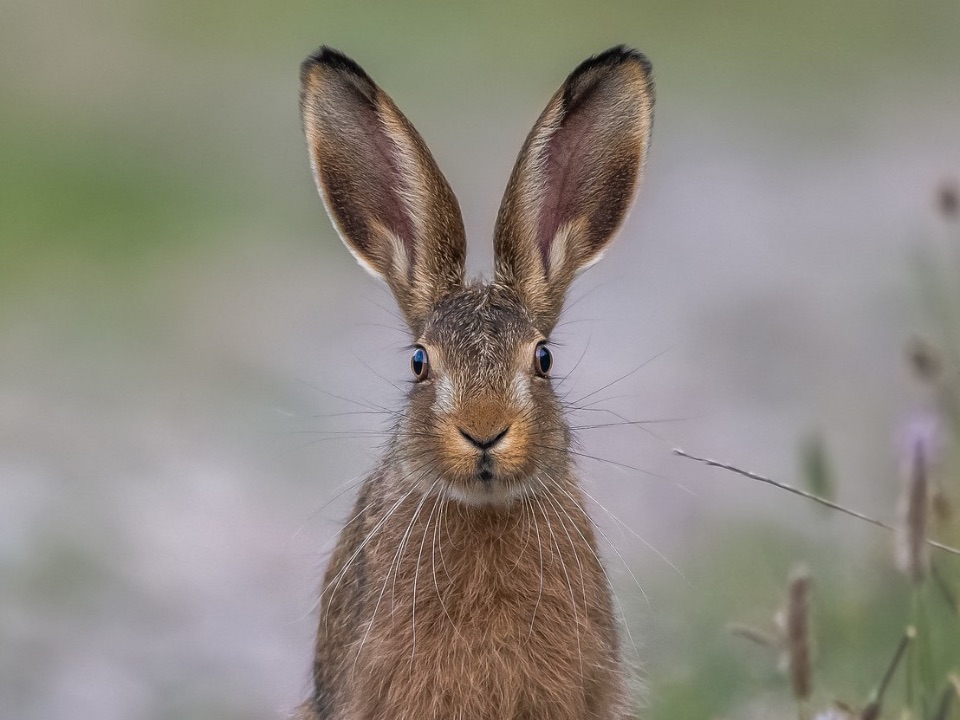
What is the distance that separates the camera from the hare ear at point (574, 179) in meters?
4.53

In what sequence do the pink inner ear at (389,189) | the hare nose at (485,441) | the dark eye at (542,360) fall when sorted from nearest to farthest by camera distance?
the hare nose at (485,441) < the dark eye at (542,360) < the pink inner ear at (389,189)

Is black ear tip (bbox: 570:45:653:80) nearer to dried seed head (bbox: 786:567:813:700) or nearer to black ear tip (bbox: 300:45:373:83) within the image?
black ear tip (bbox: 300:45:373:83)

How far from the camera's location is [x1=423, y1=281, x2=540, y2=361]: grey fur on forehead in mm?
4320

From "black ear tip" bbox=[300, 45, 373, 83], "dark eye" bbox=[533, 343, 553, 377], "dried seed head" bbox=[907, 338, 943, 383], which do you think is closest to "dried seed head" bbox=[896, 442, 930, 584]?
"dried seed head" bbox=[907, 338, 943, 383]

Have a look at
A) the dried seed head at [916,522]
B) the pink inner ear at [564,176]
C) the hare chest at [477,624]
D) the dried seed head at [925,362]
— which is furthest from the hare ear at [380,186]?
the dried seed head at [916,522]

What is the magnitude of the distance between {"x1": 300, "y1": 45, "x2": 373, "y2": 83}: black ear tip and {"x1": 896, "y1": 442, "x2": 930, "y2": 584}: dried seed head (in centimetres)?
175

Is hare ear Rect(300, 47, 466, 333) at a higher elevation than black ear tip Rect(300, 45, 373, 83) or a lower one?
lower

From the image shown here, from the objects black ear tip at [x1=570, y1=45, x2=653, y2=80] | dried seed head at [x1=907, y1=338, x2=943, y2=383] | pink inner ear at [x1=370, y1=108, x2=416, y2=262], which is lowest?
dried seed head at [x1=907, y1=338, x2=943, y2=383]

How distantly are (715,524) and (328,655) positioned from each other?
239 centimetres

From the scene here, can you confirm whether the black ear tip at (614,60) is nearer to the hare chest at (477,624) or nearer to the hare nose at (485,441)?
the hare nose at (485,441)

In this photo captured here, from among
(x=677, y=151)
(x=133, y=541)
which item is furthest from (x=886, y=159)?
(x=133, y=541)

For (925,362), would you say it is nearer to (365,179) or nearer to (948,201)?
(948,201)

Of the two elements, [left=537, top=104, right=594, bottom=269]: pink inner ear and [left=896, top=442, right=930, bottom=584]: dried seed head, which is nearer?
[left=896, top=442, right=930, bottom=584]: dried seed head

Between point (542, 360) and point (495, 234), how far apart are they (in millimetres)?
378
